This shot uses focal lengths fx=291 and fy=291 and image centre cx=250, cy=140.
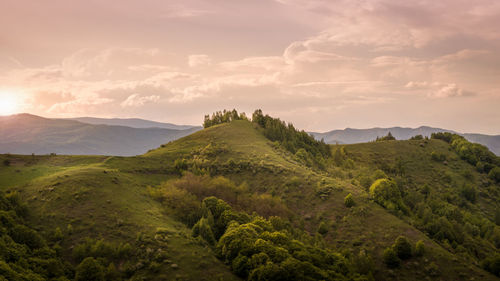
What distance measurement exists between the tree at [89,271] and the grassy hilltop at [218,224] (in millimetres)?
112

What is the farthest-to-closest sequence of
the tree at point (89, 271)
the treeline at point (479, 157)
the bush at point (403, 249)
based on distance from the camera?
the treeline at point (479, 157)
the bush at point (403, 249)
the tree at point (89, 271)

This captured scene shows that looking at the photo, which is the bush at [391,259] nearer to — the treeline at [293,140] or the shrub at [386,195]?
the shrub at [386,195]

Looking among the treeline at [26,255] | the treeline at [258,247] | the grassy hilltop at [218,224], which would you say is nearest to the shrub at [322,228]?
the grassy hilltop at [218,224]

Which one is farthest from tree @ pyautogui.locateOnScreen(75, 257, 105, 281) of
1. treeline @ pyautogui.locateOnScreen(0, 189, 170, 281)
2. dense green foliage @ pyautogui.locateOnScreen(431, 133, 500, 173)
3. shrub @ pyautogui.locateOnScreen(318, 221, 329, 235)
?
dense green foliage @ pyautogui.locateOnScreen(431, 133, 500, 173)

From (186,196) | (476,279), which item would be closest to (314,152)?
(186,196)

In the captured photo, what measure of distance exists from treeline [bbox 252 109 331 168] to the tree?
76557 mm

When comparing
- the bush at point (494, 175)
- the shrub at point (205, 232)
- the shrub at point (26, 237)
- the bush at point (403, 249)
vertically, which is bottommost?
the bush at point (403, 249)

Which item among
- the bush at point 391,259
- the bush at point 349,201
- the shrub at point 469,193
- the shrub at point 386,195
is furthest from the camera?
the shrub at point 469,193

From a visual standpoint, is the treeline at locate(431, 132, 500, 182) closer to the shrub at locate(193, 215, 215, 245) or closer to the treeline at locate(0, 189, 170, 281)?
the shrub at locate(193, 215, 215, 245)

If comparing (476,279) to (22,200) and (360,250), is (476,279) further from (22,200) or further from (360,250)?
(22,200)

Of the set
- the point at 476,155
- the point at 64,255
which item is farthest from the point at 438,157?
the point at 64,255

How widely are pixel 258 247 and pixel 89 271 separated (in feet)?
57.7

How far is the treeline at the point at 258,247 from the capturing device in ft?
98.1

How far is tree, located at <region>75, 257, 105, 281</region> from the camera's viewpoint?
94.0ft
